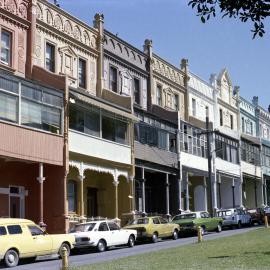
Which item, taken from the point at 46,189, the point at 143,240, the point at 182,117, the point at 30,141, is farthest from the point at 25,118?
the point at 182,117

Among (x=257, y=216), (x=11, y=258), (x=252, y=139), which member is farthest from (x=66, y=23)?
(x=252, y=139)

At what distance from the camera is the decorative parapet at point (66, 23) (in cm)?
Result: 3136

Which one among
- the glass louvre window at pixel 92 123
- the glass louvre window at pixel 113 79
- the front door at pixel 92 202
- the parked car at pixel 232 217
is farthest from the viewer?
the parked car at pixel 232 217

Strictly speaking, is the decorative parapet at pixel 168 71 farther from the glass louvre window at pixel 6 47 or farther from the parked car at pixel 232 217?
the glass louvre window at pixel 6 47

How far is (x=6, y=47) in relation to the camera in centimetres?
2903

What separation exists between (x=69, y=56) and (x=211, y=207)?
59.5ft

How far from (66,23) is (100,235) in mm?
13497

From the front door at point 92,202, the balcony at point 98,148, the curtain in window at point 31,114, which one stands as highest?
the curtain in window at point 31,114

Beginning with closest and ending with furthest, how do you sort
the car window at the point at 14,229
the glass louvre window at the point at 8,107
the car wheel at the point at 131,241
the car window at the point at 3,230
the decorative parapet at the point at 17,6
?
the car window at the point at 3,230 → the car window at the point at 14,229 → the glass louvre window at the point at 8,107 → the car wheel at the point at 131,241 → the decorative parapet at the point at 17,6

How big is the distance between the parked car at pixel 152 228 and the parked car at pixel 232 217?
9.01 m

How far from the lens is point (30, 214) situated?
Result: 2997 cm

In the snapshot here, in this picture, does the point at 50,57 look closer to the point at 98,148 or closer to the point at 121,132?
the point at 98,148

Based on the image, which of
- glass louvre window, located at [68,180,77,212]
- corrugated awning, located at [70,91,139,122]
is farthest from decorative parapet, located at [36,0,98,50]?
glass louvre window, located at [68,180,77,212]

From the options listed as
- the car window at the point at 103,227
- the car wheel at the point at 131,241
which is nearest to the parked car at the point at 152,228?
the car wheel at the point at 131,241
